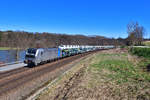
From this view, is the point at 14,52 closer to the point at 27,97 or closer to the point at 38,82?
the point at 38,82

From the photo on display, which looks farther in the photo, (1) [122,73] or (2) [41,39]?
(2) [41,39]

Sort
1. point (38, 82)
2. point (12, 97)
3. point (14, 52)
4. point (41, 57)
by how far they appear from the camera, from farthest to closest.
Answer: point (14, 52)
point (41, 57)
point (38, 82)
point (12, 97)

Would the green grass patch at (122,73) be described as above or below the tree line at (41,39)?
below

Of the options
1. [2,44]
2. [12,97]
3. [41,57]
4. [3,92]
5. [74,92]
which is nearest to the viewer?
[74,92]

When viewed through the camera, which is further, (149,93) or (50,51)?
(50,51)

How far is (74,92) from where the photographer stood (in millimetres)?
8258

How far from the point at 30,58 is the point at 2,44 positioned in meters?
21.1

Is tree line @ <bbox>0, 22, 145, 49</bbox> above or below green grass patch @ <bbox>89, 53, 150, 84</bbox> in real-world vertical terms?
above

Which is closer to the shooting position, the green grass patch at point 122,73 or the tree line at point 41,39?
the green grass patch at point 122,73

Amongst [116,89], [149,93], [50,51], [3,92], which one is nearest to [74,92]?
[116,89]

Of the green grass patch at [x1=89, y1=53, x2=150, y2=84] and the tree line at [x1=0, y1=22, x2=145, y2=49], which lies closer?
the green grass patch at [x1=89, y1=53, x2=150, y2=84]

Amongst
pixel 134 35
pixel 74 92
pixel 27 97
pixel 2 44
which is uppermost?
pixel 134 35

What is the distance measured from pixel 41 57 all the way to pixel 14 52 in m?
9.95

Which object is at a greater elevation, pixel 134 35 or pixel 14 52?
pixel 134 35
